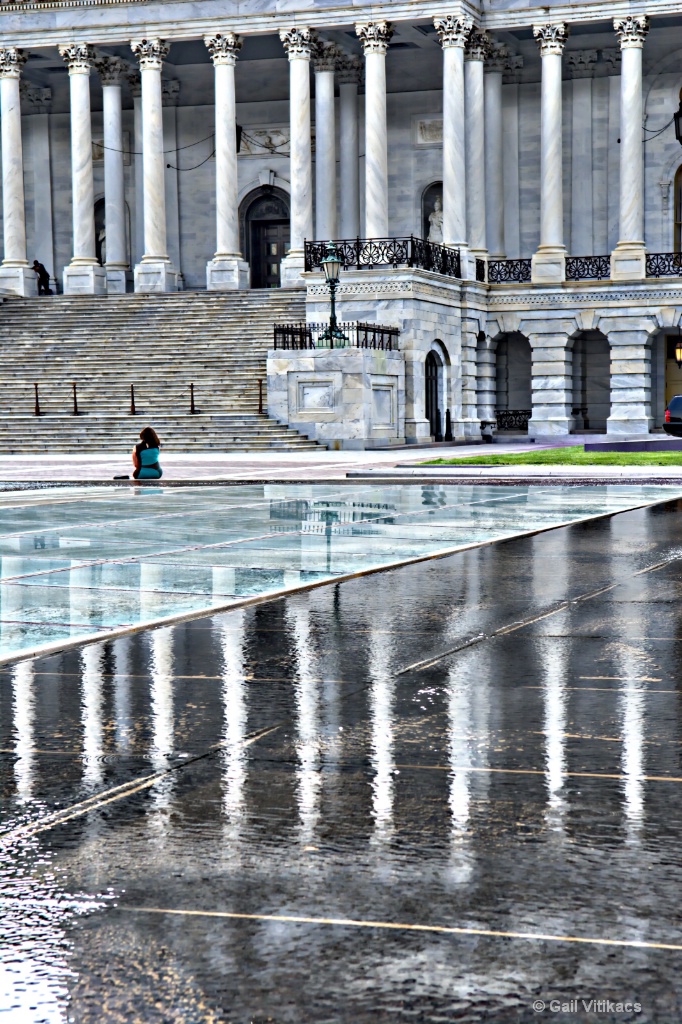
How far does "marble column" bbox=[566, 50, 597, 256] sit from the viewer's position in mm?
56906

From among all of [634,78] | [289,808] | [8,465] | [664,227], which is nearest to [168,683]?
[289,808]

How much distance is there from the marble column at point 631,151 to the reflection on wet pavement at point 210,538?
97.1 feet

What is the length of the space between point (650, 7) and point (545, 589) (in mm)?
44173

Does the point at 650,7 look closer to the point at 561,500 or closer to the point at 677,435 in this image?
the point at 677,435

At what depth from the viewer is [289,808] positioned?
5.43 m

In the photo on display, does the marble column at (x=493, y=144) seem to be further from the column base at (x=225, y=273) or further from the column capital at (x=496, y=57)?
the column base at (x=225, y=273)

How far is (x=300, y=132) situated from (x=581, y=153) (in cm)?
1152

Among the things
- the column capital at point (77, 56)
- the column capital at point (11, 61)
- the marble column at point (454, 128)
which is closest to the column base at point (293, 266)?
the marble column at point (454, 128)

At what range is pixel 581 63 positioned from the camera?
56.8 meters

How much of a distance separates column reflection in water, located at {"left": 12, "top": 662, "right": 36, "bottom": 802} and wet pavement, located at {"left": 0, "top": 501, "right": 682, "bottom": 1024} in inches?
0.9

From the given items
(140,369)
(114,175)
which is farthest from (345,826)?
(114,175)

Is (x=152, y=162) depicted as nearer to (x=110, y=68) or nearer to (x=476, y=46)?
(x=110, y=68)

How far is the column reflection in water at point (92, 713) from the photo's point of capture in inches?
238

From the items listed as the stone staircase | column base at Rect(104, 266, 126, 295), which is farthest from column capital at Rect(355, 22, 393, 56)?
column base at Rect(104, 266, 126, 295)
